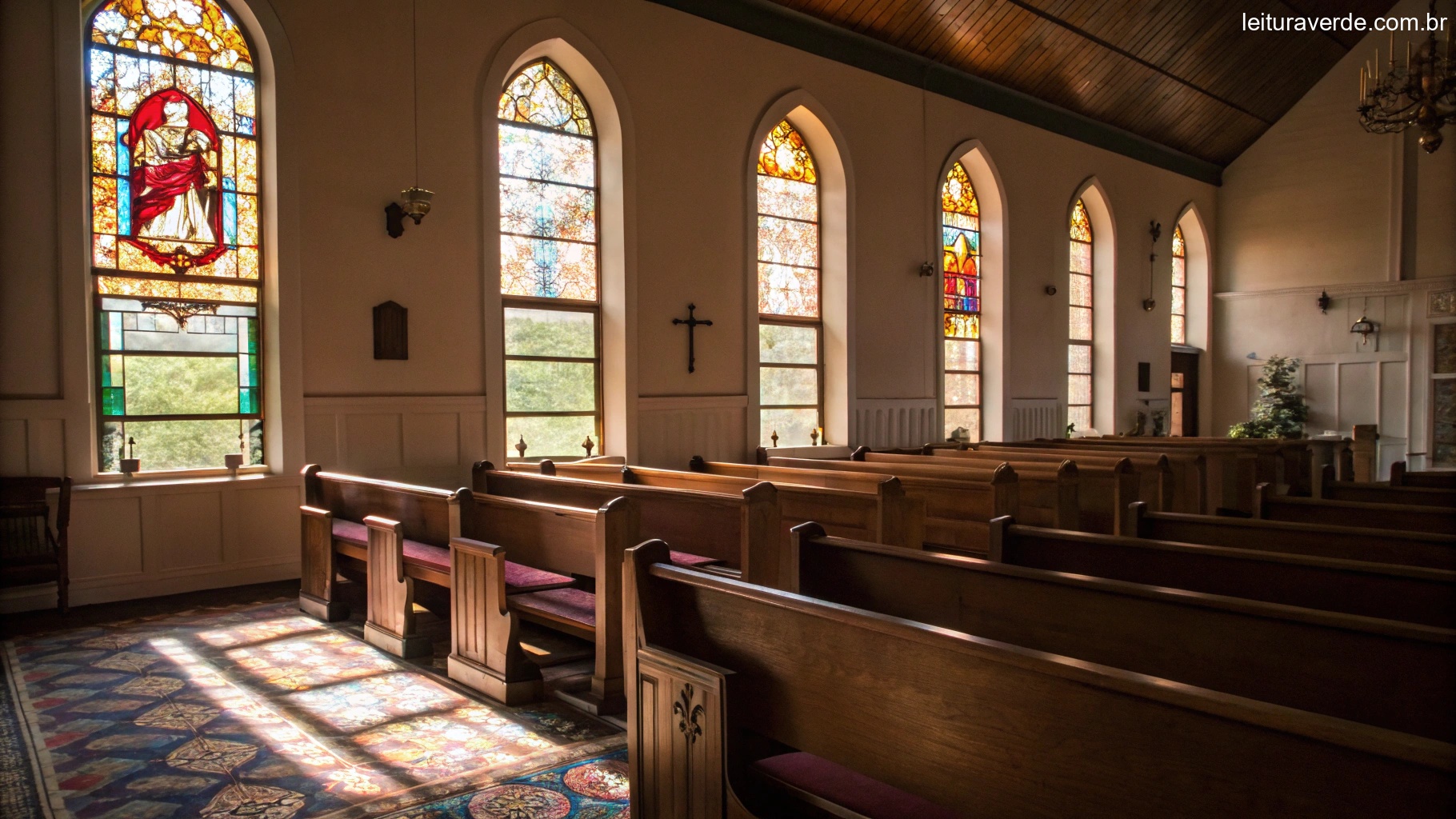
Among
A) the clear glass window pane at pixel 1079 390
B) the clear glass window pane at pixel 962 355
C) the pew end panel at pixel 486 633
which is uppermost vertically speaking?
the clear glass window pane at pixel 962 355

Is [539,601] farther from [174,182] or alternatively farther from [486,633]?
[174,182]

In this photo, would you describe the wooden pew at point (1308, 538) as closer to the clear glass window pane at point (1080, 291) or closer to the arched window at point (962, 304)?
the arched window at point (962, 304)

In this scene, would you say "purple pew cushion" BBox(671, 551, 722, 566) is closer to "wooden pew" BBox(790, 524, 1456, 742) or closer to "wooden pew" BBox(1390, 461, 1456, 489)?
"wooden pew" BBox(790, 524, 1456, 742)

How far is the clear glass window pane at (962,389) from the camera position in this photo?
10312 mm

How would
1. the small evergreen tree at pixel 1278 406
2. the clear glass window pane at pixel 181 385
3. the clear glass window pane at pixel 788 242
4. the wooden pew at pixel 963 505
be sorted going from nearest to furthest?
the wooden pew at pixel 963 505 → the clear glass window pane at pixel 181 385 → the clear glass window pane at pixel 788 242 → the small evergreen tree at pixel 1278 406

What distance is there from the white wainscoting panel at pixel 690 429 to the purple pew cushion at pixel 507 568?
2809mm

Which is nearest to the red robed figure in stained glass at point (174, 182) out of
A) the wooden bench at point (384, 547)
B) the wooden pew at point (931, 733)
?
the wooden bench at point (384, 547)

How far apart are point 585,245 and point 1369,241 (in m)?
10.8

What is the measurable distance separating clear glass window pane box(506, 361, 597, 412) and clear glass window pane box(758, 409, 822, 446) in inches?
71.4

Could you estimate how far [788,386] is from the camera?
870 cm

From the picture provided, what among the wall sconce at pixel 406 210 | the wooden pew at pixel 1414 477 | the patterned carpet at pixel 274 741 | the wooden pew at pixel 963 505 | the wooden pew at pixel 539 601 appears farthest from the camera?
the wall sconce at pixel 406 210

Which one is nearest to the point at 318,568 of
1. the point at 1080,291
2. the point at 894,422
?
the point at 894,422

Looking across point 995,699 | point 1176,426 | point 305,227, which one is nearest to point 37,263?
point 305,227

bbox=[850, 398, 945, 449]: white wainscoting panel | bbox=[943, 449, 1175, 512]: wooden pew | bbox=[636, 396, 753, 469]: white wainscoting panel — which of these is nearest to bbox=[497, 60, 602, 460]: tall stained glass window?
bbox=[636, 396, 753, 469]: white wainscoting panel
